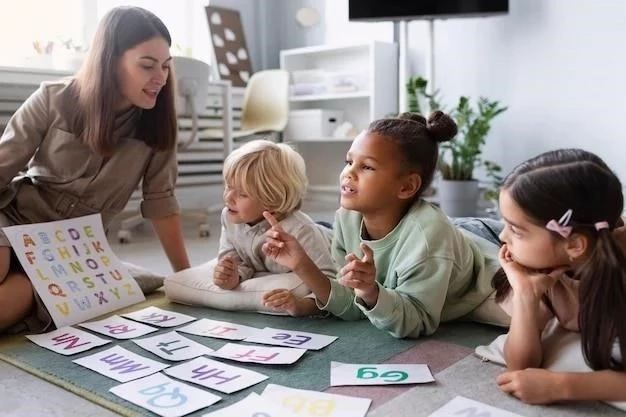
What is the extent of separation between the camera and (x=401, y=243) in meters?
1.37

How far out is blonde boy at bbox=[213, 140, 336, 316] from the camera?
5.22 ft

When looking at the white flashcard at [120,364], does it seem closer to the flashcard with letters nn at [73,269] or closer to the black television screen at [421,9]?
the flashcard with letters nn at [73,269]

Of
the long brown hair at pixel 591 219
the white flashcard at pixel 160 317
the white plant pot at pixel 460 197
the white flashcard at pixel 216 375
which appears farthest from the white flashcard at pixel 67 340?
the white plant pot at pixel 460 197

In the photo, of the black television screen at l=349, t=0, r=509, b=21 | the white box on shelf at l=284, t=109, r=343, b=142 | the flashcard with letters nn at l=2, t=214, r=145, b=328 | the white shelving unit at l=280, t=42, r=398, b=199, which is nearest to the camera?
the flashcard with letters nn at l=2, t=214, r=145, b=328

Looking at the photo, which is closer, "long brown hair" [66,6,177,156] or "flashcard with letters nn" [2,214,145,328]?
"flashcard with letters nn" [2,214,145,328]

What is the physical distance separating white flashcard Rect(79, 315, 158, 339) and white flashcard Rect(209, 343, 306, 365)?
0.75ft

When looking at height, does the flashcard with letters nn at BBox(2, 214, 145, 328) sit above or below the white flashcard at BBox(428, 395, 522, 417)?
above

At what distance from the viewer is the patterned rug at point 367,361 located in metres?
1.01

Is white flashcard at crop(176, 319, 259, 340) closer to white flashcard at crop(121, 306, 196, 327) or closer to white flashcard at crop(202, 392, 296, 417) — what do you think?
Result: white flashcard at crop(121, 306, 196, 327)

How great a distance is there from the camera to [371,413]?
982 mm

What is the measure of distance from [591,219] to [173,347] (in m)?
0.82

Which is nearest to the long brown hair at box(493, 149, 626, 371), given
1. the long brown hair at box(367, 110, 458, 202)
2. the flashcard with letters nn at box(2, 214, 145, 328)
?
the long brown hair at box(367, 110, 458, 202)

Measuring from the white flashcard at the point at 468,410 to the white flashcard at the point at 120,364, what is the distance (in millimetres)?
518

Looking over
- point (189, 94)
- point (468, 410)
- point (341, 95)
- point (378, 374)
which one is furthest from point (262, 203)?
point (341, 95)
